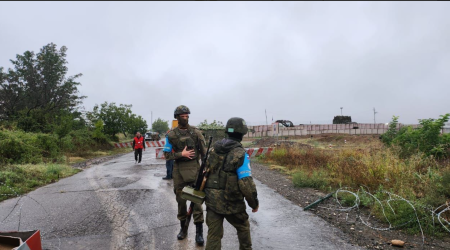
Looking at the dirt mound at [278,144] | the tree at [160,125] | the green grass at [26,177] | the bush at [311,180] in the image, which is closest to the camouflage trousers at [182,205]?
the bush at [311,180]

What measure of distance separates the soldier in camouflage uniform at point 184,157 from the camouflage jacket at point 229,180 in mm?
1007

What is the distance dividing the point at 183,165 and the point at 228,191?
1.29 metres

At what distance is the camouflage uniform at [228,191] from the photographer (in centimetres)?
283

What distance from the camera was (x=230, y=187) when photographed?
2863 mm

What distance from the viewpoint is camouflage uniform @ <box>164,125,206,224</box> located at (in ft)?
12.9

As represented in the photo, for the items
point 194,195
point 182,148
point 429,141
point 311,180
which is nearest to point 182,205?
point 182,148

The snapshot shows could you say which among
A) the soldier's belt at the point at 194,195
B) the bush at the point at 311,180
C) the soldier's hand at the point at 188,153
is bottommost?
the bush at the point at 311,180

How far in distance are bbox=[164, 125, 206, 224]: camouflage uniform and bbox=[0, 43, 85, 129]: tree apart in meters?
19.8

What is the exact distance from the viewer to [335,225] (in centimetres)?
460

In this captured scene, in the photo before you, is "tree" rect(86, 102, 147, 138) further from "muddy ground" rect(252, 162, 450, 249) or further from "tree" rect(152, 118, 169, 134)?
"tree" rect(152, 118, 169, 134)

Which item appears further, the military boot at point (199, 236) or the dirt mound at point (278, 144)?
the dirt mound at point (278, 144)

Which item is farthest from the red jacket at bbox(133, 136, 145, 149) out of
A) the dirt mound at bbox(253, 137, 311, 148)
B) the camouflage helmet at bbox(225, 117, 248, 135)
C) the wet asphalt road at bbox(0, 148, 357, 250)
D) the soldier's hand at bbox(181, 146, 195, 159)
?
the camouflage helmet at bbox(225, 117, 248, 135)

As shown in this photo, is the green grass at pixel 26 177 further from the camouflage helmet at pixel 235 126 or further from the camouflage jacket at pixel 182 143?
the camouflage helmet at pixel 235 126

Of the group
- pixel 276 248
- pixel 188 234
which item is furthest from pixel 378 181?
pixel 188 234
